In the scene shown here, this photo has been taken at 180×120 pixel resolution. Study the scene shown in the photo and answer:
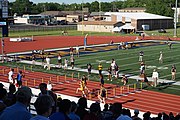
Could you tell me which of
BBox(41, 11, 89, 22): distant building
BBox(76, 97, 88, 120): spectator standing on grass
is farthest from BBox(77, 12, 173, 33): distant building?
BBox(76, 97, 88, 120): spectator standing on grass

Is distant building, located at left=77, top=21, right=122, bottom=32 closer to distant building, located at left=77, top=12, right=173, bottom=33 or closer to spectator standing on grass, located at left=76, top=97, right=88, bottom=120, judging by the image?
distant building, located at left=77, top=12, right=173, bottom=33

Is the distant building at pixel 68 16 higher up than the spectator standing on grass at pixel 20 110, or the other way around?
the distant building at pixel 68 16

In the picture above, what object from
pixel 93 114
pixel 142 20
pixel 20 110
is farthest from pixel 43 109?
pixel 142 20

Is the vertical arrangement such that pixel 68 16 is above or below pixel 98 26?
above

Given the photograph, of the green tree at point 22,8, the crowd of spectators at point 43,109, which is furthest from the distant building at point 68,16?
the crowd of spectators at point 43,109

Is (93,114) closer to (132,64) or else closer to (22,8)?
(132,64)

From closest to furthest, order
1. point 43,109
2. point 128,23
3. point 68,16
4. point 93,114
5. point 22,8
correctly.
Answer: point 43,109, point 93,114, point 128,23, point 68,16, point 22,8

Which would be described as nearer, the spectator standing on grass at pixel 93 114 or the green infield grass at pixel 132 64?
the spectator standing on grass at pixel 93 114

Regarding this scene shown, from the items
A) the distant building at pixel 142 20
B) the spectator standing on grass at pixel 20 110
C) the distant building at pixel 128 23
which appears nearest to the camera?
the spectator standing on grass at pixel 20 110

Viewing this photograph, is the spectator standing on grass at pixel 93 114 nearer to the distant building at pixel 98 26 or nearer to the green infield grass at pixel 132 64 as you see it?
the green infield grass at pixel 132 64

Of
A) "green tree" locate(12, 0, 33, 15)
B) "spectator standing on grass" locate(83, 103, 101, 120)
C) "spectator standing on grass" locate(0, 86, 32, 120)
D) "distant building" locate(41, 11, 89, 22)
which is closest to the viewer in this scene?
"spectator standing on grass" locate(0, 86, 32, 120)

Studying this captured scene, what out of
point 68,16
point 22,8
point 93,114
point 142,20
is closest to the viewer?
point 93,114

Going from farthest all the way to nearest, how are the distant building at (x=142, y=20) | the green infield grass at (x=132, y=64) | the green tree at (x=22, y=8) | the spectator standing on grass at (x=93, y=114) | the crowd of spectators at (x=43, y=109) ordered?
the green tree at (x=22, y=8)
the distant building at (x=142, y=20)
the green infield grass at (x=132, y=64)
the spectator standing on grass at (x=93, y=114)
the crowd of spectators at (x=43, y=109)

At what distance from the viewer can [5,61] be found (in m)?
35.3
